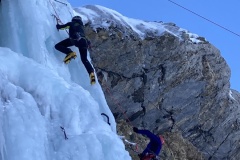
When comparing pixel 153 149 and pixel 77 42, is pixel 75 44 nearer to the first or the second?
pixel 77 42

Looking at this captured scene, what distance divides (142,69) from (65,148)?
6672mm

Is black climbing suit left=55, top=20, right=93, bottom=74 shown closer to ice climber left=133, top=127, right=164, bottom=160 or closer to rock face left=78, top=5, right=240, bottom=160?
ice climber left=133, top=127, right=164, bottom=160

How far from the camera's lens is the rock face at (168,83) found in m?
11.8

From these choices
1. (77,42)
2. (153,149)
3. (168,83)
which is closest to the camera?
(77,42)

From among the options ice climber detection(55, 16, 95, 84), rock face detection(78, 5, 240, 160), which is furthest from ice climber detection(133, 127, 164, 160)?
rock face detection(78, 5, 240, 160)

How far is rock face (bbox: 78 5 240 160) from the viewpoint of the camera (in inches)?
464

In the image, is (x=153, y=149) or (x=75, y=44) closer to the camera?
(x=75, y=44)

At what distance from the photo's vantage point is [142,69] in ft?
40.0

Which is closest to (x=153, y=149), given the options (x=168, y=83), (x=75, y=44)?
(x=75, y=44)

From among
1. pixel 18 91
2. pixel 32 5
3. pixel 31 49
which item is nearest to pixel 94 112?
pixel 18 91

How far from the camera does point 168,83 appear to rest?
12547 mm

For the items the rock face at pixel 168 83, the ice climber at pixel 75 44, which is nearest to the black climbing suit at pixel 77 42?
the ice climber at pixel 75 44

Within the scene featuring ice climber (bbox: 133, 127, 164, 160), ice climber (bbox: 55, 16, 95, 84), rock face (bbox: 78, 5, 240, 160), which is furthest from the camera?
rock face (bbox: 78, 5, 240, 160)

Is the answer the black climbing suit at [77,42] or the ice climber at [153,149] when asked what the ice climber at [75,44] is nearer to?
the black climbing suit at [77,42]
